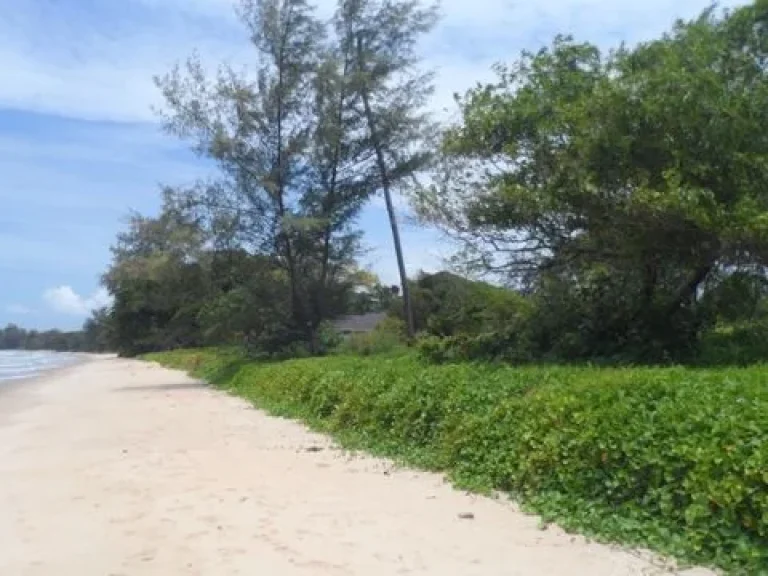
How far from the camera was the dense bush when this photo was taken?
566 centimetres

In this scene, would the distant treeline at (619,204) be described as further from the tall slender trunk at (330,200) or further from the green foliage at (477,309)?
the tall slender trunk at (330,200)

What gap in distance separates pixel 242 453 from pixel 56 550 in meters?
4.89

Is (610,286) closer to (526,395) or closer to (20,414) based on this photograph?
(526,395)

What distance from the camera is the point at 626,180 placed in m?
12.0

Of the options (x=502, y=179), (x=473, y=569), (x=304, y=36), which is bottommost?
(x=473, y=569)

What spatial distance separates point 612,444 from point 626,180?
6018mm

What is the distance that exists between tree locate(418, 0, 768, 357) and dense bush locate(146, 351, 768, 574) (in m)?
2.92

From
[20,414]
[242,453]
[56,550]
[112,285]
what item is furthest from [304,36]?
[112,285]

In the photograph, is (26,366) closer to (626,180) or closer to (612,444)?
(626,180)

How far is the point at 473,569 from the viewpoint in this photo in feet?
19.3

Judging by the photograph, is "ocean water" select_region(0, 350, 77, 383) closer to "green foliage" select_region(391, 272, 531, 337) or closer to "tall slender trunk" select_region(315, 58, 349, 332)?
"tall slender trunk" select_region(315, 58, 349, 332)

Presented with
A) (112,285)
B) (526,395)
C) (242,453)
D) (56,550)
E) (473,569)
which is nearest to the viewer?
(473,569)

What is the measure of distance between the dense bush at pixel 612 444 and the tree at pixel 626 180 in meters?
2.92

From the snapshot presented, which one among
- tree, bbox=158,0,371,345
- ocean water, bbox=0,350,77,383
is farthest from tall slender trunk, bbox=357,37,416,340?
ocean water, bbox=0,350,77,383
